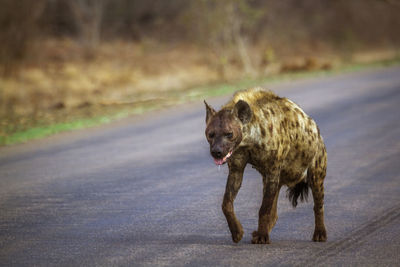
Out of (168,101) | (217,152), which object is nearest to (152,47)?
(168,101)

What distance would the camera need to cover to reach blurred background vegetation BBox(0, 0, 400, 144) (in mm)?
21297

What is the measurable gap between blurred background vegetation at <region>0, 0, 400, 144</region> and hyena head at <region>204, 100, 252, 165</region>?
865 centimetres

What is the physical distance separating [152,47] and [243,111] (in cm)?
2898

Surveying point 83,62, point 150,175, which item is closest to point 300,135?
point 150,175

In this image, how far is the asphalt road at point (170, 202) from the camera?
619cm

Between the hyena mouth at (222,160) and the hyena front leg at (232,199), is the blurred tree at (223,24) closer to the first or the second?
the hyena front leg at (232,199)

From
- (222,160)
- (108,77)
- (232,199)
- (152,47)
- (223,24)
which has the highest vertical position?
(152,47)

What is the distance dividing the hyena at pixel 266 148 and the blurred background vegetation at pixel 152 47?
27.6 feet

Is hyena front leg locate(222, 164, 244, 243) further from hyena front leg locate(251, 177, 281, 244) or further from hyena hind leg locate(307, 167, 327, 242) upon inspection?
hyena hind leg locate(307, 167, 327, 242)

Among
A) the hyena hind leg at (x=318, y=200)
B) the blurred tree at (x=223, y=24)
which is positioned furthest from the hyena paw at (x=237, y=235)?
the blurred tree at (x=223, y=24)

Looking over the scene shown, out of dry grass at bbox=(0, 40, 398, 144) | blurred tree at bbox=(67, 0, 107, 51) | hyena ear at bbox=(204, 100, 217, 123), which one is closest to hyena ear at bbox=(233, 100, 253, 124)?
hyena ear at bbox=(204, 100, 217, 123)

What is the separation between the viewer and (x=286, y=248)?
627 centimetres

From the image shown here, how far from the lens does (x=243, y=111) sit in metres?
5.88

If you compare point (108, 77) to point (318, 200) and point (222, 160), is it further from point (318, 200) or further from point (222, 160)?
point (222, 160)
